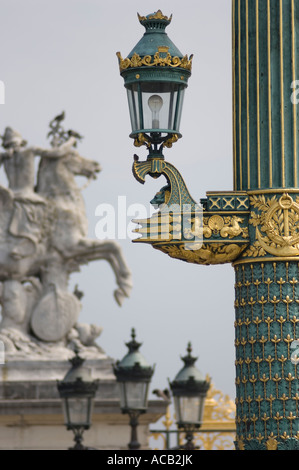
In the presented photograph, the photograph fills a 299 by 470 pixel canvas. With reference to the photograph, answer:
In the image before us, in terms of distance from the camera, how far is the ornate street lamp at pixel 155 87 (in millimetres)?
11641

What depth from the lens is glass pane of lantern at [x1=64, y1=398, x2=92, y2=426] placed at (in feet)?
68.8

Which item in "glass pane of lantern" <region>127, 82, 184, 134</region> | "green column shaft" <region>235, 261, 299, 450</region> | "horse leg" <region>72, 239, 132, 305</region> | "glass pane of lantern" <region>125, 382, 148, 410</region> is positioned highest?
"horse leg" <region>72, 239, 132, 305</region>

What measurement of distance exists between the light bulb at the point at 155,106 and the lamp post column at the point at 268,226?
16.4 inches

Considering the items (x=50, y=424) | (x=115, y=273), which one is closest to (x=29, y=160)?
(x=115, y=273)

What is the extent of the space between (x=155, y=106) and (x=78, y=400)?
984 centimetres

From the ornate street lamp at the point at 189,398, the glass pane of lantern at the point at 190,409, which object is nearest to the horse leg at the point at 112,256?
the ornate street lamp at the point at 189,398

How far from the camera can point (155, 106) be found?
11711 mm

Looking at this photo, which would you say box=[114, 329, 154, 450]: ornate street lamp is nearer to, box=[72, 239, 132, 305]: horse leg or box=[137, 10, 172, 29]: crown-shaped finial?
box=[137, 10, 172, 29]: crown-shaped finial

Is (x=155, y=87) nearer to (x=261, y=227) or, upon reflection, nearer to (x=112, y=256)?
(x=261, y=227)

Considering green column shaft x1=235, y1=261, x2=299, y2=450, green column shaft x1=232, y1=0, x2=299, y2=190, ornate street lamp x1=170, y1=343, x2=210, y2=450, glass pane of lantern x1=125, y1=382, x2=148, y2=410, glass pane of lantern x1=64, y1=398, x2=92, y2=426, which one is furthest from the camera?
ornate street lamp x1=170, y1=343, x2=210, y2=450

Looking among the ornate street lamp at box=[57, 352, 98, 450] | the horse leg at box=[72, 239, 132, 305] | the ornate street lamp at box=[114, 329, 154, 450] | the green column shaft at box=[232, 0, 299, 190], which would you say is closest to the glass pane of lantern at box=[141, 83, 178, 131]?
the green column shaft at box=[232, 0, 299, 190]

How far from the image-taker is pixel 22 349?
37.4 m

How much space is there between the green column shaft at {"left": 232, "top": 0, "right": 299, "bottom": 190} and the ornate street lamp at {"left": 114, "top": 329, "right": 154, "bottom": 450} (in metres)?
9.52

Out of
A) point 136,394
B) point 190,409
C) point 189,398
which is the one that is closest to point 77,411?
point 136,394
